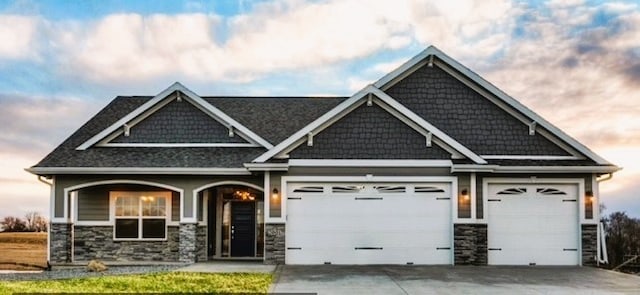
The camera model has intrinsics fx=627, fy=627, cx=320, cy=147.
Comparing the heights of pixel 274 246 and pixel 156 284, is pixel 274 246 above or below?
above

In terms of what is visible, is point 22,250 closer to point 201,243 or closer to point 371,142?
point 201,243

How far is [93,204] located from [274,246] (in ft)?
18.5

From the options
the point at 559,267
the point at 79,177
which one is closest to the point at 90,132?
the point at 79,177

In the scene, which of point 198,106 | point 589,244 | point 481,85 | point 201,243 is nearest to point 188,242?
point 201,243

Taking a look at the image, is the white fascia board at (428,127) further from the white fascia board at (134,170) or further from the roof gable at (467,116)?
the white fascia board at (134,170)

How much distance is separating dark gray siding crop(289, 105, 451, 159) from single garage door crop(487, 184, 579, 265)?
2121 mm

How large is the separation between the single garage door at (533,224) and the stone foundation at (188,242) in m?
7.80

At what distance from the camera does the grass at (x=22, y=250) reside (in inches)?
737

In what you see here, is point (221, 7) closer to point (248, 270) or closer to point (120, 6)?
point (120, 6)

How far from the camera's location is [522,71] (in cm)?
2069

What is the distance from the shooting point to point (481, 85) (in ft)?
56.6

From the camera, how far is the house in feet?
52.7

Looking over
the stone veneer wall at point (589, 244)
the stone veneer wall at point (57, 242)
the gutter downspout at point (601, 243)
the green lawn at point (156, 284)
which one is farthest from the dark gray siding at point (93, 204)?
the gutter downspout at point (601, 243)

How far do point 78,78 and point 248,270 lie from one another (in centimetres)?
1047
